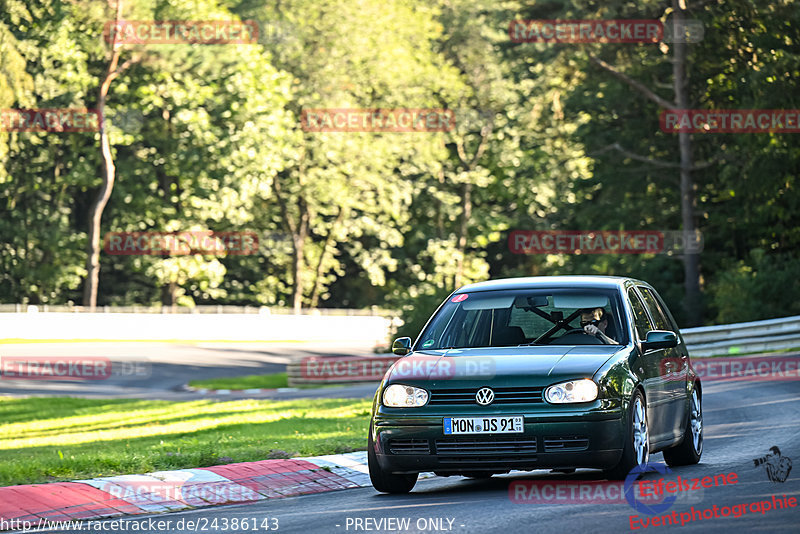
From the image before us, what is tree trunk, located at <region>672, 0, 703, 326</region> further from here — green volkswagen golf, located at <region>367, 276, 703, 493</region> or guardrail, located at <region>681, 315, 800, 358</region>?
green volkswagen golf, located at <region>367, 276, 703, 493</region>

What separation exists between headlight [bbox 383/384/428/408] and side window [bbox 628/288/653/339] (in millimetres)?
2106

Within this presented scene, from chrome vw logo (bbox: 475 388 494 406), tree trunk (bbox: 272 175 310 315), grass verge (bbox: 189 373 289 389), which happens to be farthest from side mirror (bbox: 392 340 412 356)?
tree trunk (bbox: 272 175 310 315)

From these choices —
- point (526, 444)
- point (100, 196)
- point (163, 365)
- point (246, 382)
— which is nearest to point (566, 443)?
point (526, 444)

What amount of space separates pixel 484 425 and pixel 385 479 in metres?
1.02

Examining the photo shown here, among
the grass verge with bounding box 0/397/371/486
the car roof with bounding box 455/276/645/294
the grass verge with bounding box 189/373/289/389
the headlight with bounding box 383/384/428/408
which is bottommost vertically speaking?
the grass verge with bounding box 189/373/289/389

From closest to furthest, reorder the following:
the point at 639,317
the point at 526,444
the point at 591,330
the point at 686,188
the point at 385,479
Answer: the point at 526,444, the point at 385,479, the point at 591,330, the point at 639,317, the point at 686,188

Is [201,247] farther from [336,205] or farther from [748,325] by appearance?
[748,325]

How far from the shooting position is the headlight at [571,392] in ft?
29.6

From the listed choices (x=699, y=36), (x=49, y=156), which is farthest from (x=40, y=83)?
(x=699, y=36)

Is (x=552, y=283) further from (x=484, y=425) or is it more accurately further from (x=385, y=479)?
(x=385, y=479)

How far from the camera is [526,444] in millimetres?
8977

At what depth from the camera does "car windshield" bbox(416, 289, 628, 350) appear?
33.4 ft

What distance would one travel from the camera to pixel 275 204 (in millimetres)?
67188

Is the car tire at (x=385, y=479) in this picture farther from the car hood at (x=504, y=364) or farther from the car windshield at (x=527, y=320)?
the car windshield at (x=527, y=320)
